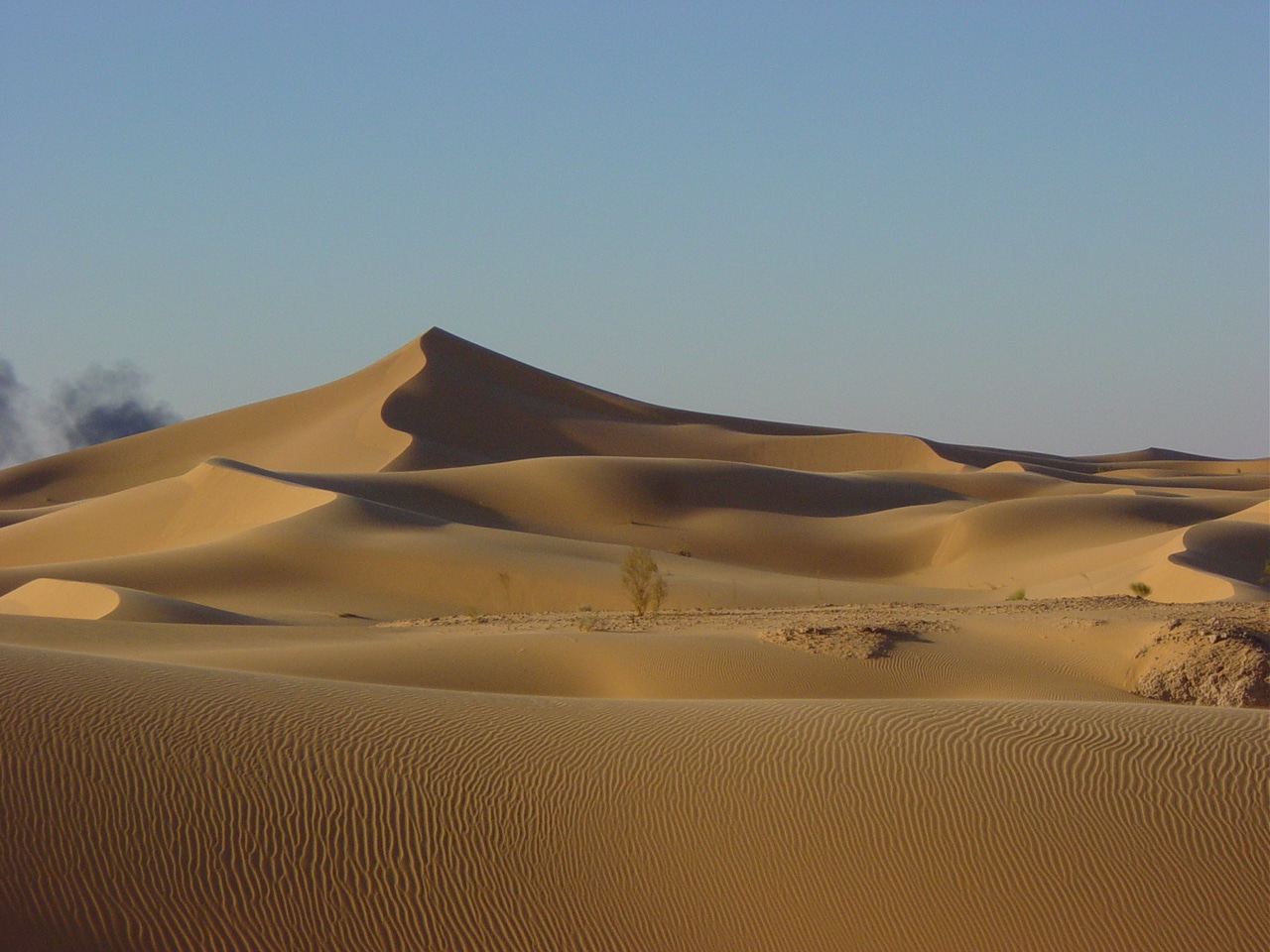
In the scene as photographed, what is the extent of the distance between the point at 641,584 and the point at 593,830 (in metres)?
15.2

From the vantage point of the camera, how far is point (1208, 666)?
1168cm

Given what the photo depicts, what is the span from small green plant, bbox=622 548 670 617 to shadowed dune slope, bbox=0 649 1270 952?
10527mm

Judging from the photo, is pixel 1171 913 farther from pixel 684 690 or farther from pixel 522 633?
pixel 522 633

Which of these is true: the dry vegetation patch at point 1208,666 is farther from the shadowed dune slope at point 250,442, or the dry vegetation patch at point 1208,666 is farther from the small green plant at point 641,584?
the shadowed dune slope at point 250,442

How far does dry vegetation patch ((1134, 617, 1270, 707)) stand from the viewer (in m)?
11.4

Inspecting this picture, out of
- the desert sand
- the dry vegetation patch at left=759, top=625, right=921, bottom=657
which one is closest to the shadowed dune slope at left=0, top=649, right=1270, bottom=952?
the desert sand

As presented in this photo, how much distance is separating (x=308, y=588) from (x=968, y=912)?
67.2 ft

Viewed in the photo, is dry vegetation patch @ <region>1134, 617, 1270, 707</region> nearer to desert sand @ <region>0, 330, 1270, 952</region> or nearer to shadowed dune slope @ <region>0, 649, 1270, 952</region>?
desert sand @ <region>0, 330, 1270, 952</region>

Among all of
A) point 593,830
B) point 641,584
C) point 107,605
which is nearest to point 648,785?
point 593,830

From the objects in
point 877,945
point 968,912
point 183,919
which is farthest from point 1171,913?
point 183,919

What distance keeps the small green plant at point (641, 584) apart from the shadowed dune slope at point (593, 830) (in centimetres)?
1053

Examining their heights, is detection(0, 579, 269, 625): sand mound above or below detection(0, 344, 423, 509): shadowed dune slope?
below

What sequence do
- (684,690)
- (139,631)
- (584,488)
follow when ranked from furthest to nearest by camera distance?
(584,488) → (139,631) → (684,690)

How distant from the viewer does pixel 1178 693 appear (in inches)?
461
